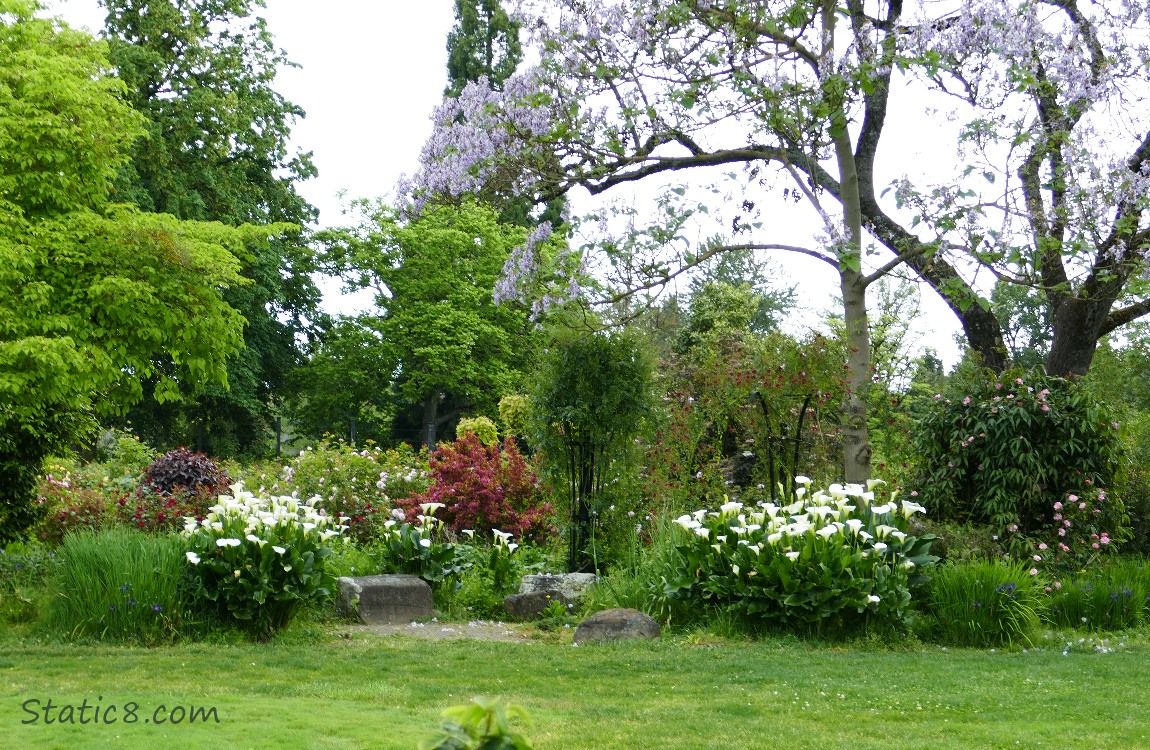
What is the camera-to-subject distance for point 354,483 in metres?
13.4

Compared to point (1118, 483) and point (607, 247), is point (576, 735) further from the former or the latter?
point (1118, 483)

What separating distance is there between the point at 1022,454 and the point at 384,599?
19.1ft

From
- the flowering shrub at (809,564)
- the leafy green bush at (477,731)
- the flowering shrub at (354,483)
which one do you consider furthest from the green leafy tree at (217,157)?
the leafy green bush at (477,731)

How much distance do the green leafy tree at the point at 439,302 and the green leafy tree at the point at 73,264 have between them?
21269 millimetres

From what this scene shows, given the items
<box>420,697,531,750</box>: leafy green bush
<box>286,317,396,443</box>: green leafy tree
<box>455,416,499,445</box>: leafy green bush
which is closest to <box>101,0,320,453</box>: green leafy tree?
<box>286,317,396,443</box>: green leafy tree

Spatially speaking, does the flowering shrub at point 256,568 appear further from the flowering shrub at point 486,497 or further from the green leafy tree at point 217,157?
the green leafy tree at point 217,157

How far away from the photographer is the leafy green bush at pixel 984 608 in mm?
7859

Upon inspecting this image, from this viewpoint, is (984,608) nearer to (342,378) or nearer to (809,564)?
(809,564)

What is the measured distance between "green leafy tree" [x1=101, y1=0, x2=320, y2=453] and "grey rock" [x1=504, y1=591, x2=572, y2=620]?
46.4 feet

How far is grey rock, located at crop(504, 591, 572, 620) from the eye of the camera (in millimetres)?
9164

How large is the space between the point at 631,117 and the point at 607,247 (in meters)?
1.46

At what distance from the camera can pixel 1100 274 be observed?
35.2ft

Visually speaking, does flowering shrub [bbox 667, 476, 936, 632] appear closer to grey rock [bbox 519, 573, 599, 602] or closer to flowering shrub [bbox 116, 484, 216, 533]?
grey rock [bbox 519, 573, 599, 602]

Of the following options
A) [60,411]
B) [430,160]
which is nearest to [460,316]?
[430,160]
